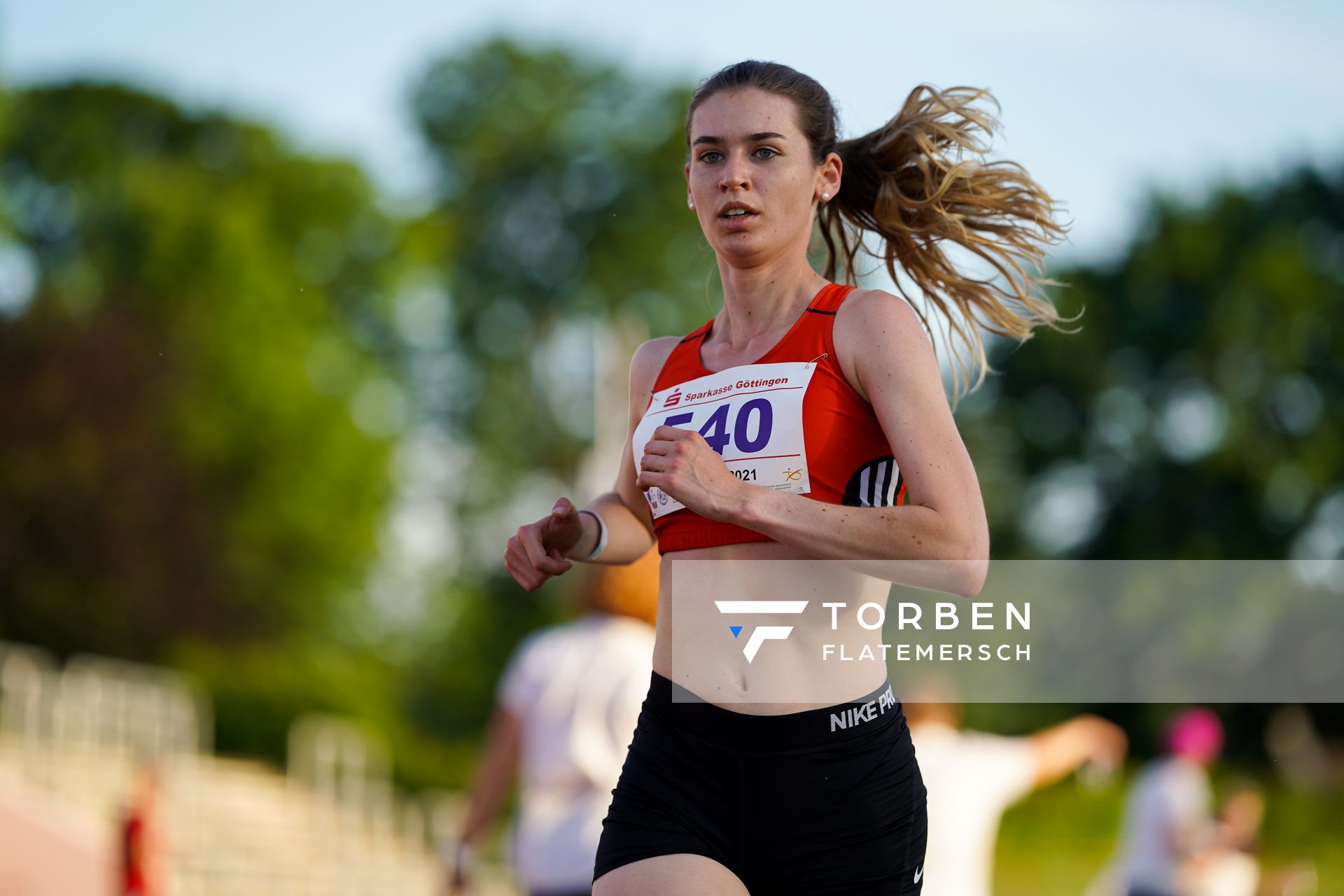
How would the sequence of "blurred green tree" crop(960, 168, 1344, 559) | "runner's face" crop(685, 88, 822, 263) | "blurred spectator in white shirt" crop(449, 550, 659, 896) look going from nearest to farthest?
"runner's face" crop(685, 88, 822, 263)
"blurred spectator in white shirt" crop(449, 550, 659, 896)
"blurred green tree" crop(960, 168, 1344, 559)

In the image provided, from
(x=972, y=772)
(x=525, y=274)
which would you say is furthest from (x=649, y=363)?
(x=525, y=274)

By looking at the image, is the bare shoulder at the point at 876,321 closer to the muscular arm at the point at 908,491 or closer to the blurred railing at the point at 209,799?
the muscular arm at the point at 908,491

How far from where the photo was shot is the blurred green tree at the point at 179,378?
2997cm

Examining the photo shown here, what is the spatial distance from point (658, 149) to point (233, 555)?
14.6m

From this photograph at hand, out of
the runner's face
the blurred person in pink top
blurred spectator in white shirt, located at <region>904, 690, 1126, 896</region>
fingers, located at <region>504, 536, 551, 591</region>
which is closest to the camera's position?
the runner's face

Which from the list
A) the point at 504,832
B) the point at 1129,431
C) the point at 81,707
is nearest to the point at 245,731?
the point at 504,832

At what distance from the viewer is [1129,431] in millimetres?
40438

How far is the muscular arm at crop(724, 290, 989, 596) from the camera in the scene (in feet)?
9.52

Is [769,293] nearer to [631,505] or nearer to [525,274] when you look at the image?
[631,505]

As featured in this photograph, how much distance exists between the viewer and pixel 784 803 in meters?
3.02

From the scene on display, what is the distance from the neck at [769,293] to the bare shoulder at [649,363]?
260 millimetres

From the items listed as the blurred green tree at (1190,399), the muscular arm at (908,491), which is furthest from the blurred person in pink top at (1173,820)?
the blurred green tree at (1190,399)

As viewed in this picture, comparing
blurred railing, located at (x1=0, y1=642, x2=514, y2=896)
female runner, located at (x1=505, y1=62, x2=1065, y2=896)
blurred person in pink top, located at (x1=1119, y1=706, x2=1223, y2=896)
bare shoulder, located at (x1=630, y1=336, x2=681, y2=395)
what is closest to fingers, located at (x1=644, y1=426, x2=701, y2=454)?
female runner, located at (x1=505, y1=62, x2=1065, y2=896)

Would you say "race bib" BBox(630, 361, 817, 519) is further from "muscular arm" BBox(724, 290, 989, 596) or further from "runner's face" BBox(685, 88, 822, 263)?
"runner's face" BBox(685, 88, 822, 263)
